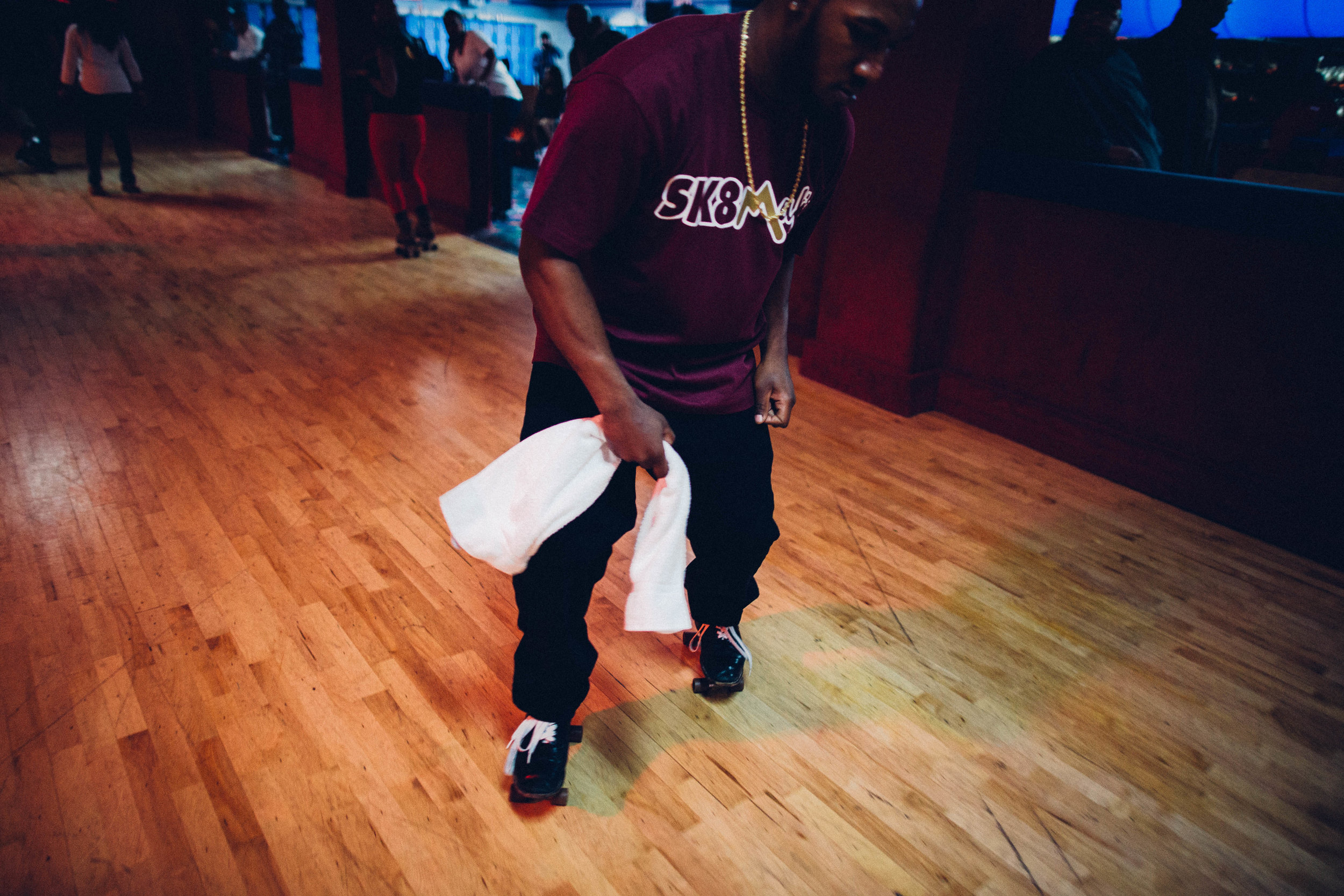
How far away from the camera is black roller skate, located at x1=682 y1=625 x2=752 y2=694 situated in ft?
5.27

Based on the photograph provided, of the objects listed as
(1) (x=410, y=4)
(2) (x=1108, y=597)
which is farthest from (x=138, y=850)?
(1) (x=410, y=4)

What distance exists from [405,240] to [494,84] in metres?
2.28

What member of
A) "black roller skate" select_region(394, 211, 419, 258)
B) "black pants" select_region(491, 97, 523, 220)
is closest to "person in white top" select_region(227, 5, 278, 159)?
"black pants" select_region(491, 97, 523, 220)

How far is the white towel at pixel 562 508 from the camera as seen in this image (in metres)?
1.14

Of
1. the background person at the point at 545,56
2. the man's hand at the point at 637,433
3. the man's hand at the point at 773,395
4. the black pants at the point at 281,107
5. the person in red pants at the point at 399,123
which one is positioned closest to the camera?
the man's hand at the point at 637,433

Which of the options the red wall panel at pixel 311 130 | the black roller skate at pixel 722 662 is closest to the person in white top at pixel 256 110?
the red wall panel at pixel 311 130

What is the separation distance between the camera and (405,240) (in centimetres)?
507

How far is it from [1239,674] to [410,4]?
63.6 feet

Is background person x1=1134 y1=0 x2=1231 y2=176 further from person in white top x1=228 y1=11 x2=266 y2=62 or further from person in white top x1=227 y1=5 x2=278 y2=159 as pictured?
person in white top x1=228 y1=11 x2=266 y2=62

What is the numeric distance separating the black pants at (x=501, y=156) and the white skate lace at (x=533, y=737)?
5.44 m

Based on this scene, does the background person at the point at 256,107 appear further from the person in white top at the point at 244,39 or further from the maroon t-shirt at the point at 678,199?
the maroon t-shirt at the point at 678,199

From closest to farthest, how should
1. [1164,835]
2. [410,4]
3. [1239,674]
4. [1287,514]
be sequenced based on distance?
[1164,835] < [1239,674] < [1287,514] < [410,4]

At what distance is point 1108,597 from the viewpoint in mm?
2035

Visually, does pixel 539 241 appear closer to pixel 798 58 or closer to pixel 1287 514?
pixel 798 58
